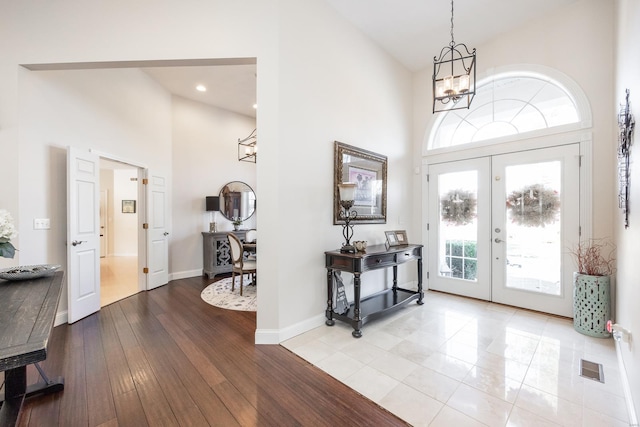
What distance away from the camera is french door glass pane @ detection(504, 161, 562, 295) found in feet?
10.8

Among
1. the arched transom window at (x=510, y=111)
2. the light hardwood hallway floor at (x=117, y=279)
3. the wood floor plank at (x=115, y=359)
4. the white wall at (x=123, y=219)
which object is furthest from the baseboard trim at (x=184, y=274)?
the arched transom window at (x=510, y=111)

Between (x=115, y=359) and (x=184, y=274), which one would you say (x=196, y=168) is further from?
(x=115, y=359)

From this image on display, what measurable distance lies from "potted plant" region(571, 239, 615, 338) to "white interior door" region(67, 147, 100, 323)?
5.67m

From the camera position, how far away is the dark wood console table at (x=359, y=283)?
109 inches

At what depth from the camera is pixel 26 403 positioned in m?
1.76

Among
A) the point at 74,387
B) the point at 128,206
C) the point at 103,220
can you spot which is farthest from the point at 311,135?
the point at 103,220

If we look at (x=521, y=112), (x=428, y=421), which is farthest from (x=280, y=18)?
(x=428, y=421)

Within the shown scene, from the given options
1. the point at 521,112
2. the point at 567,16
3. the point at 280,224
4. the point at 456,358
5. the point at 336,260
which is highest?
the point at 567,16

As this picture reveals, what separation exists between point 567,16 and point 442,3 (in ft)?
4.98

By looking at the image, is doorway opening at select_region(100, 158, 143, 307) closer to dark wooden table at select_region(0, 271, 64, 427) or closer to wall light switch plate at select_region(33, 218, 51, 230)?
wall light switch plate at select_region(33, 218, 51, 230)

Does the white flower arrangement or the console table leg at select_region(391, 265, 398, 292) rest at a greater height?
the white flower arrangement

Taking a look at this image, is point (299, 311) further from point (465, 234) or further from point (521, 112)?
point (521, 112)

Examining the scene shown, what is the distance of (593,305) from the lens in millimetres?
2729

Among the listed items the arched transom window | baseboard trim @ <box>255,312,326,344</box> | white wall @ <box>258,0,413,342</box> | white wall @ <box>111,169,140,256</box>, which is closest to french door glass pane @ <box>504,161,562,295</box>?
the arched transom window
